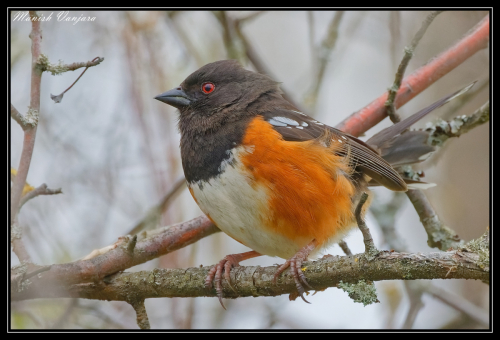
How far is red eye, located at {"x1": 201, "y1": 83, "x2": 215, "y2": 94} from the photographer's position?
3.61m

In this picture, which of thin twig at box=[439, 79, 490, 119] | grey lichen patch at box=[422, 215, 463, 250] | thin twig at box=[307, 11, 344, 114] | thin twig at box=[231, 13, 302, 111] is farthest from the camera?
thin twig at box=[307, 11, 344, 114]

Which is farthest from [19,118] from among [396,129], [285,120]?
[396,129]

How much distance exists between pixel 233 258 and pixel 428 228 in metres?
1.57

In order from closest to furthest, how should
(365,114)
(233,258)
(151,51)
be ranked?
(233,258) < (365,114) < (151,51)

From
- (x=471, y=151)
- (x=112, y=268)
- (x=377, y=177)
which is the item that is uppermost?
(x=471, y=151)

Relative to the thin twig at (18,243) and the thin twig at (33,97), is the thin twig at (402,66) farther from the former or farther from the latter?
the thin twig at (18,243)

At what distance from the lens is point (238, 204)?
117 inches

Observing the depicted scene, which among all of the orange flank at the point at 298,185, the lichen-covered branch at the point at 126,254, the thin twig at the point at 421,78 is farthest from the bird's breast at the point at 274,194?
the thin twig at the point at 421,78

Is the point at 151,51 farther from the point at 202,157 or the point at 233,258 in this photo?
the point at 233,258

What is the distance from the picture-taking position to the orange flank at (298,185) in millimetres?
2961

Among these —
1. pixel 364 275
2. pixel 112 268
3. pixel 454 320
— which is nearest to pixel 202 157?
pixel 112 268

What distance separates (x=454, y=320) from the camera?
13.3ft

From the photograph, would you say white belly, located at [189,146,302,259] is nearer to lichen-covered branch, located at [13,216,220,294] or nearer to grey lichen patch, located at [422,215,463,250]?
lichen-covered branch, located at [13,216,220,294]

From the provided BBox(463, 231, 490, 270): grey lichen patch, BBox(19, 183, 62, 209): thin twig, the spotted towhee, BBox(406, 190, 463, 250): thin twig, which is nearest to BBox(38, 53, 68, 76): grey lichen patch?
BBox(19, 183, 62, 209): thin twig
